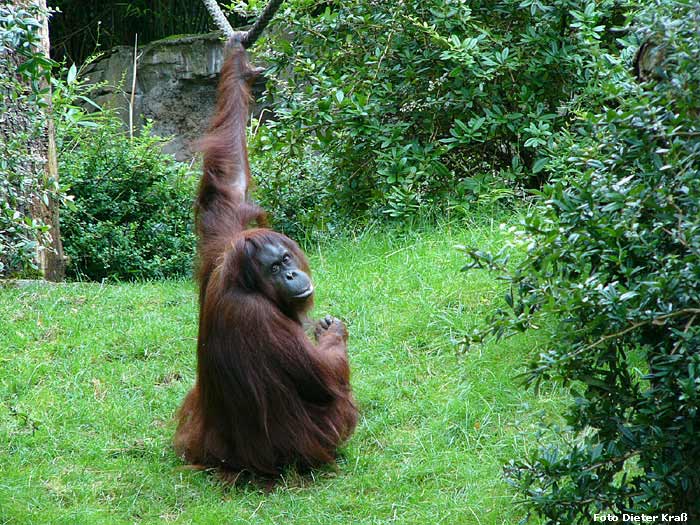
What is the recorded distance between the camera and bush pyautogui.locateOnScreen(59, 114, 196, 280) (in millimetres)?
6637

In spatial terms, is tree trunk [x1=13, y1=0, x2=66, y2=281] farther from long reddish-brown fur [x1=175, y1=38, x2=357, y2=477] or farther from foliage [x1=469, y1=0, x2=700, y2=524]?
foliage [x1=469, y1=0, x2=700, y2=524]

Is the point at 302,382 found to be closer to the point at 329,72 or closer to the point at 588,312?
the point at 588,312

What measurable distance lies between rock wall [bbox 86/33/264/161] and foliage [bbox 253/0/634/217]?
4.01m

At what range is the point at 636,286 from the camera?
2244 millimetres

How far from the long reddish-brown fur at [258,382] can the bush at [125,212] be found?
274cm

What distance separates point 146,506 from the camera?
3592 millimetres

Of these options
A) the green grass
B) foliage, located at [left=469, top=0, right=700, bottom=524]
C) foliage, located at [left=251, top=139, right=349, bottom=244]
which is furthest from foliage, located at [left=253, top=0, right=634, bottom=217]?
foliage, located at [left=469, top=0, right=700, bottom=524]

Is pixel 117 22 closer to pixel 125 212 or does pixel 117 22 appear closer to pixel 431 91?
pixel 125 212

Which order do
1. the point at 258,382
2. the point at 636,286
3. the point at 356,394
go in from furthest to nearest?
the point at 356,394, the point at 258,382, the point at 636,286

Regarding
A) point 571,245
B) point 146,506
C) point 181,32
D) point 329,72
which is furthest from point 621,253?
point 181,32

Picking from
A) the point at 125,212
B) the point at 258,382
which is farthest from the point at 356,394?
the point at 125,212

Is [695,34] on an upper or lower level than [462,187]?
upper

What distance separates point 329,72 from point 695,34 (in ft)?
14.1

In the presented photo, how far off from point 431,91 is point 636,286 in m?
4.20
